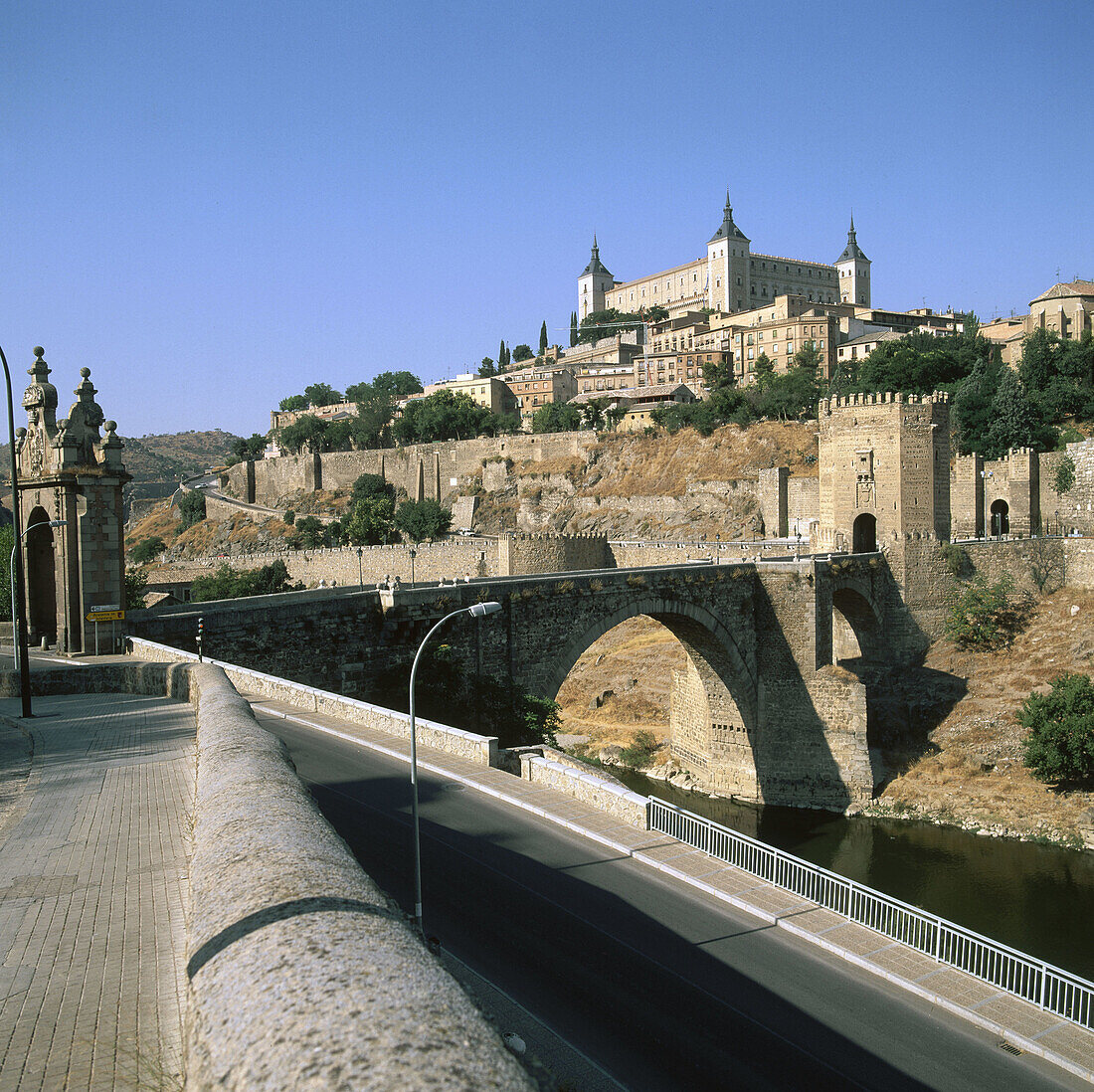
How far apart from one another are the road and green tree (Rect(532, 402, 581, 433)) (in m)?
71.1

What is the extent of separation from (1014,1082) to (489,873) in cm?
520

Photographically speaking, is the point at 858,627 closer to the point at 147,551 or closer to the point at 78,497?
the point at 78,497

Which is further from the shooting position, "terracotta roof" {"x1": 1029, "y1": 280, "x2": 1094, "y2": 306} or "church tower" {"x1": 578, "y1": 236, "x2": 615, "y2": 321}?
"church tower" {"x1": 578, "y1": 236, "x2": 615, "y2": 321}

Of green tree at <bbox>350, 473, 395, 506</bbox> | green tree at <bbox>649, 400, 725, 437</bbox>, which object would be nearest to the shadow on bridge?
green tree at <bbox>649, 400, 725, 437</bbox>

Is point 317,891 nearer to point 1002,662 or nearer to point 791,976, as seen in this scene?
point 791,976

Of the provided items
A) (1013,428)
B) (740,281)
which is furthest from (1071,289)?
(740,281)

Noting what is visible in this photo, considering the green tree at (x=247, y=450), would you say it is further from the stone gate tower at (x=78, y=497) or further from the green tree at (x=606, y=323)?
the stone gate tower at (x=78, y=497)

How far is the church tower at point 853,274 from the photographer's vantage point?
122 metres

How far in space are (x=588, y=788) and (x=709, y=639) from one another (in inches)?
733

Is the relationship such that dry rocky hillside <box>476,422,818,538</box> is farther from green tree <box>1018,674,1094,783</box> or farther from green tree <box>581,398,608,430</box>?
green tree <box>1018,674,1094,783</box>

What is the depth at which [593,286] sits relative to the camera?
147 metres

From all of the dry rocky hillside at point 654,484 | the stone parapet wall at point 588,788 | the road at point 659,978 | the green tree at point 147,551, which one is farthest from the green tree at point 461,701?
the green tree at point 147,551

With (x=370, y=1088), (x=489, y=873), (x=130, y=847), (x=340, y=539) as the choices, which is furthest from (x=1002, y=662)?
(x=340, y=539)

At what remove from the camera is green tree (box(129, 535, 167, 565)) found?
81812 mm
